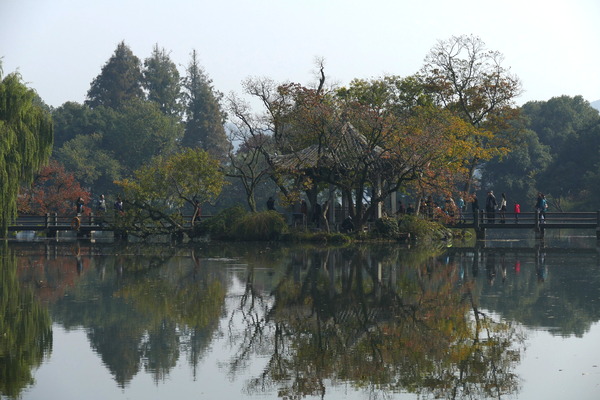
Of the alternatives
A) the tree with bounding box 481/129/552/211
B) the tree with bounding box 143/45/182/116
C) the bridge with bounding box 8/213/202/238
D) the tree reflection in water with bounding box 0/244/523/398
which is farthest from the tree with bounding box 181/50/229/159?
the tree reflection in water with bounding box 0/244/523/398

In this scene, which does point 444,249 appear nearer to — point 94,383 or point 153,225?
point 153,225

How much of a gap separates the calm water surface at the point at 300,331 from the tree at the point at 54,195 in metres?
30.6

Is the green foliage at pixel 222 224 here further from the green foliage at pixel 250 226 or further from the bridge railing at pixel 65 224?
the bridge railing at pixel 65 224

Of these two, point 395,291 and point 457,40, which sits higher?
point 457,40

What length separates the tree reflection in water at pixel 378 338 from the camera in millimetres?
11523

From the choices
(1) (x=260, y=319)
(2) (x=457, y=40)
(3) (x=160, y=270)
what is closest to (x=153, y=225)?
(3) (x=160, y=270)

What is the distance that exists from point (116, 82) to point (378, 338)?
94406mm

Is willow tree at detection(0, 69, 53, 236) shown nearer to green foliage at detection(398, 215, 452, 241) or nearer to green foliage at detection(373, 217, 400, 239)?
green foliage at detection(373, 217, 400, 239)

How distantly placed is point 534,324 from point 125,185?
28.8m

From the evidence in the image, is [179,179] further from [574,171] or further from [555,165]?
[555,165]

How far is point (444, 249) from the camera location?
37.3 m

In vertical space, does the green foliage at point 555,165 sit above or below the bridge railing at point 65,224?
above

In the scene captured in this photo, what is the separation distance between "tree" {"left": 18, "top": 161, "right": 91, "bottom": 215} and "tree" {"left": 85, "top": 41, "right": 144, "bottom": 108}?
40.3 metres

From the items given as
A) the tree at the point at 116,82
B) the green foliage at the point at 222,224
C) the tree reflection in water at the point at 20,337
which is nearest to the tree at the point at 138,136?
the tree at the point at 116,82
